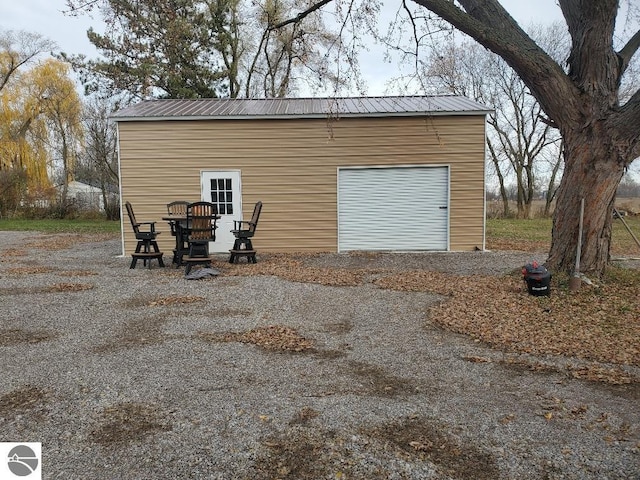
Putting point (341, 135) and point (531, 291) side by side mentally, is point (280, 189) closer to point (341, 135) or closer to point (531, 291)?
point (341, 135)

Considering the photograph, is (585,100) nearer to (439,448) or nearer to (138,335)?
(439,448)

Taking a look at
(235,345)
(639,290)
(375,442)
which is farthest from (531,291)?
(375,442)

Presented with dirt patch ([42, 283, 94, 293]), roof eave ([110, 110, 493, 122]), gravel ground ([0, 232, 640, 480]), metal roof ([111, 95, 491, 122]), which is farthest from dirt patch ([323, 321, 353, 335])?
roof eave ([110, 110, 493, 122])

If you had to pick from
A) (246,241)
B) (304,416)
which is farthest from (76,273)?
(304,416)

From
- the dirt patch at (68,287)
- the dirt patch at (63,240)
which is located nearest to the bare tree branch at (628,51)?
the dirt patch at (68,287)

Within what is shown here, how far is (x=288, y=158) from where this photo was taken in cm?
1112

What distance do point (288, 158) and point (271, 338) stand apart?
23.0ft

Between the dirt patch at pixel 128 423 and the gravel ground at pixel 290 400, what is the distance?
0.04ft

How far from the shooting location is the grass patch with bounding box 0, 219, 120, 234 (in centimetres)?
1834

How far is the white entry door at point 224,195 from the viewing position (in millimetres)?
11117

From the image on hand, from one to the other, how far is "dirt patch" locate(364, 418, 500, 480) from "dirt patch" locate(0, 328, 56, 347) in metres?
3.63

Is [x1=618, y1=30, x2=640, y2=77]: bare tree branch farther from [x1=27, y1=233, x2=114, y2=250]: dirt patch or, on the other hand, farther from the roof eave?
[x1=27, y1=233, x2=114, y2=250]: dirt patch

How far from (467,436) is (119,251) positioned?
11.0m

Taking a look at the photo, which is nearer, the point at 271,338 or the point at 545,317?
the point at 271,338
